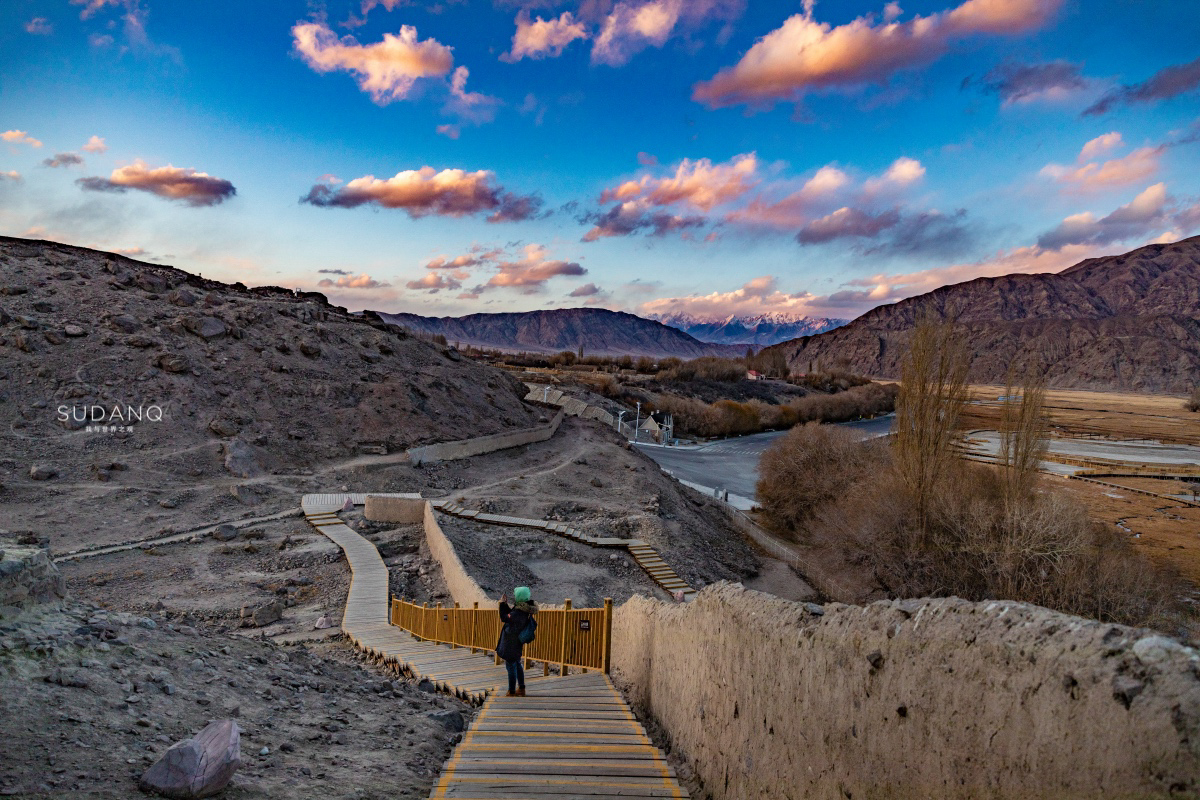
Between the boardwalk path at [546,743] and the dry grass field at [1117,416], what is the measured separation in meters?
57.1

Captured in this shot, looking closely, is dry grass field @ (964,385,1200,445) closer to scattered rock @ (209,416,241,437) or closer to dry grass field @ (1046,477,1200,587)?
dry grass field @ (1046,477,1200,587)

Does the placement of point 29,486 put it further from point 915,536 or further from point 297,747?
point 915,536

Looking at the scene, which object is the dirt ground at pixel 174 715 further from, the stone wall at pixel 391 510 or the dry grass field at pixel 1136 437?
the dry grass field at pixel 1136 437

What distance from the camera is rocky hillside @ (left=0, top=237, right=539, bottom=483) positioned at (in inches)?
925

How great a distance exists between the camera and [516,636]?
23.3ft

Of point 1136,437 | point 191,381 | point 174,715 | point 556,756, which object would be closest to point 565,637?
point 556,756

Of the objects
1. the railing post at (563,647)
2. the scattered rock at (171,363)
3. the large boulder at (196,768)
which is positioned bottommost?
the railing post at (563,647)

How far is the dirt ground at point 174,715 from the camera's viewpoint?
13.1 ft

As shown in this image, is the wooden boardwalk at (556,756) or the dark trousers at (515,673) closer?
Result: the wooden boardwalk at (556,756)

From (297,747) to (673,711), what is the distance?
10.7 ft

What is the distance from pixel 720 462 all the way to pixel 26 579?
1954 inches

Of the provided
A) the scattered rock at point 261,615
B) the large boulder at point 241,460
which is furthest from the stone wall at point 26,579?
the large boulder at point 241,460

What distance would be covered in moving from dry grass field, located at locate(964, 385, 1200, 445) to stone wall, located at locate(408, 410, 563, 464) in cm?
3919

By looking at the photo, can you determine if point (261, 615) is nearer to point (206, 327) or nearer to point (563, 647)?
point (563, 647)
